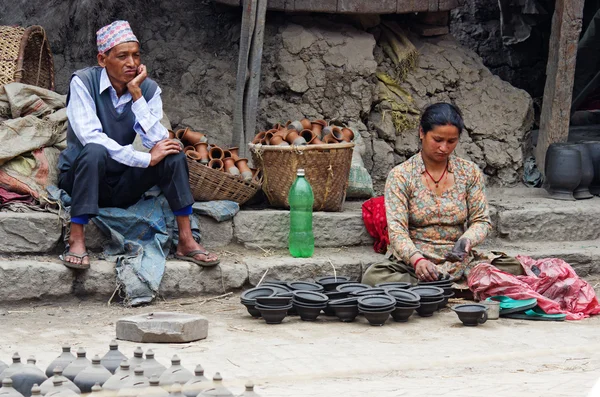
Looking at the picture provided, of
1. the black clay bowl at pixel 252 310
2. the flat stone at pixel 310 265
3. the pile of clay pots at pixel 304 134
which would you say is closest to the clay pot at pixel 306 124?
the pile of clay pots at pixel 304 134

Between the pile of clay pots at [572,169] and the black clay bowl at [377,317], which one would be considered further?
the pile of clay pots at [572,169]

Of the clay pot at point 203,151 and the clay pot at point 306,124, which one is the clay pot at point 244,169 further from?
the clay pot at point 306,124

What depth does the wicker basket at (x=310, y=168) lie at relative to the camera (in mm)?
6891

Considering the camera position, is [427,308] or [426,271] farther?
[426,271]

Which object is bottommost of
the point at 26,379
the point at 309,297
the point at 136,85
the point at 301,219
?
the point at 309,297

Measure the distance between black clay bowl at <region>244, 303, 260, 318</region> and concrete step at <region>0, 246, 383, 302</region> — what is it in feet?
1.94

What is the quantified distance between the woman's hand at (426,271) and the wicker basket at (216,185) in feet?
4.67

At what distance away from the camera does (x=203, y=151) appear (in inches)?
273

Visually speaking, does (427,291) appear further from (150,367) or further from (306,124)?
(150,367)

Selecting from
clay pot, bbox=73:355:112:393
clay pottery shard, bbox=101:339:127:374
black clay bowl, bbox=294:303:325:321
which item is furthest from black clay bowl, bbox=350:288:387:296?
clay pot, bbox=73:355:112:393

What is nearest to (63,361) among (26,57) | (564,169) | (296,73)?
(26,57)

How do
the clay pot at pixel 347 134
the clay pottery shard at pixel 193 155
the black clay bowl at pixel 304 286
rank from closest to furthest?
1. the black clay bowl at pixel 304 286
2. the clay pottery shard at pixel 193 155
3. the clay pot at pixel 347 134

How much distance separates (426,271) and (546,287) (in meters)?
0.78

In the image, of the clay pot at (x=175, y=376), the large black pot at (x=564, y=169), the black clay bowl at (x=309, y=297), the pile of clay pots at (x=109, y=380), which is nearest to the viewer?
the pile of clay pots at (x=109, y=380)
